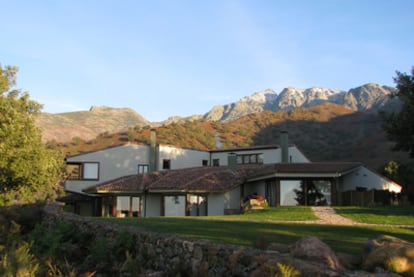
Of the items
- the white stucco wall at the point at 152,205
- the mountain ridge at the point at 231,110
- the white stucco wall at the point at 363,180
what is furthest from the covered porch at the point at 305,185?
the mountain ridge at the point at 231,110

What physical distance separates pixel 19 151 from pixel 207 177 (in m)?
13.9

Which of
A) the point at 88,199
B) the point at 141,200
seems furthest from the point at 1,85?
the point at 88,199

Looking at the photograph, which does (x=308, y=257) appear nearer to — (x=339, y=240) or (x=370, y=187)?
(x=339, y=240)

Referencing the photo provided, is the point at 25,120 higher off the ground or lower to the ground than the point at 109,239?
higher

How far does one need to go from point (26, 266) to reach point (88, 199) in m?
33.6

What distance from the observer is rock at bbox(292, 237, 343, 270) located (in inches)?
357

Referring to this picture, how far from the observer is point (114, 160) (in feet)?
149

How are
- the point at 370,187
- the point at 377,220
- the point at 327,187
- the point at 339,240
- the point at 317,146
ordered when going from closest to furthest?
the point at 339,240
the point at 377,220
the point at 327,187
the point at 370,187
the point at 317,146

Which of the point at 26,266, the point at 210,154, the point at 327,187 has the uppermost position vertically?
the point at 210,154

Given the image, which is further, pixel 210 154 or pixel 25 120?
pixel 210 154

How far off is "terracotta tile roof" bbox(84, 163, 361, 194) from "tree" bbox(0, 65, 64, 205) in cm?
774

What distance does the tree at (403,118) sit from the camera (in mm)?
26812

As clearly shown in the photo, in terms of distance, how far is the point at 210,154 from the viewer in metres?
50.2

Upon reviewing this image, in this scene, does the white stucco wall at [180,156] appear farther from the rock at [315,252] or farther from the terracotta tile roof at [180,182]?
the rock at [315,252]
